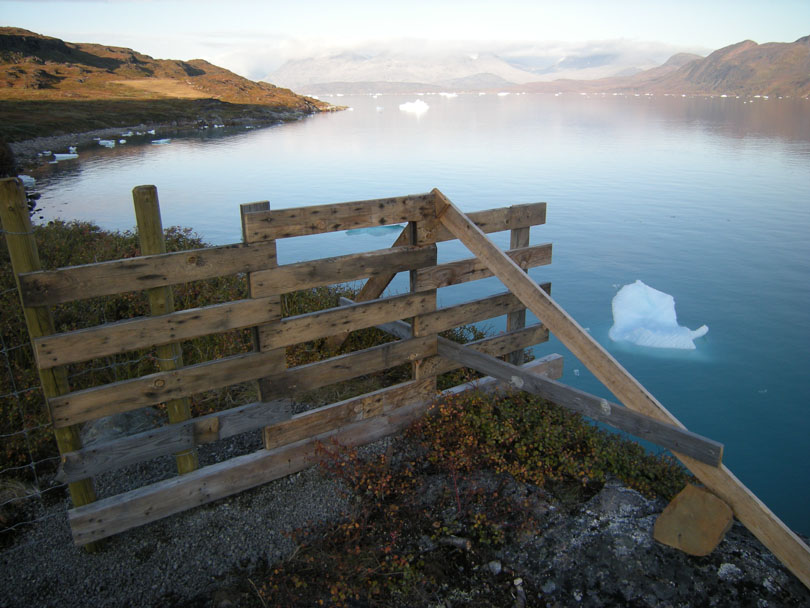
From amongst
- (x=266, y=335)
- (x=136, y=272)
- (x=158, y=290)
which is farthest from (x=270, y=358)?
(x=136, y=272)

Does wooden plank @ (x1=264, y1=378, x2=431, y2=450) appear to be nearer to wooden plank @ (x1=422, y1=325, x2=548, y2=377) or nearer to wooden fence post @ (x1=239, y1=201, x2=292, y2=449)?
wooden fence post @ (x1=239, y1=201, x2=292, y2=449)

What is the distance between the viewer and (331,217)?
5395 mm

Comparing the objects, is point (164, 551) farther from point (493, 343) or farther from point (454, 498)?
point (493, 343)

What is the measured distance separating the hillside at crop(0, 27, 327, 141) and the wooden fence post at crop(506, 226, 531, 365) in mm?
50190

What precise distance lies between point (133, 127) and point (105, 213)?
50.1 metres

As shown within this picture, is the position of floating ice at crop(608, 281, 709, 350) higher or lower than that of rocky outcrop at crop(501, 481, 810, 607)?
lower

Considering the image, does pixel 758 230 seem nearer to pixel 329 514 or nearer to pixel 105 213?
pixel 329 514

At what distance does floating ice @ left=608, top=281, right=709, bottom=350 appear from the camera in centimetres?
1278

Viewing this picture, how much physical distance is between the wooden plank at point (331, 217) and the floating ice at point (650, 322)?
852 cm

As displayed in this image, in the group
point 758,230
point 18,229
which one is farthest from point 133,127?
point 18,229

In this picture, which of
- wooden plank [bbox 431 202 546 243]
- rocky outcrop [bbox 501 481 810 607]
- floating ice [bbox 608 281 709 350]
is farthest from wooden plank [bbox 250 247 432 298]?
floating ice [bbox 608 281 709 350]

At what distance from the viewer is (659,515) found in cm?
493

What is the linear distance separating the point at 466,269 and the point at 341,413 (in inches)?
83.3

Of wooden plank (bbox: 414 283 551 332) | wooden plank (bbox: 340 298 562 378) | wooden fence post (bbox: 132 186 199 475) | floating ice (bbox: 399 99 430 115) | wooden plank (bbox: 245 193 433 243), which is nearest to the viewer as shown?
wooden fence post (bbox: 132 186 199 475)
